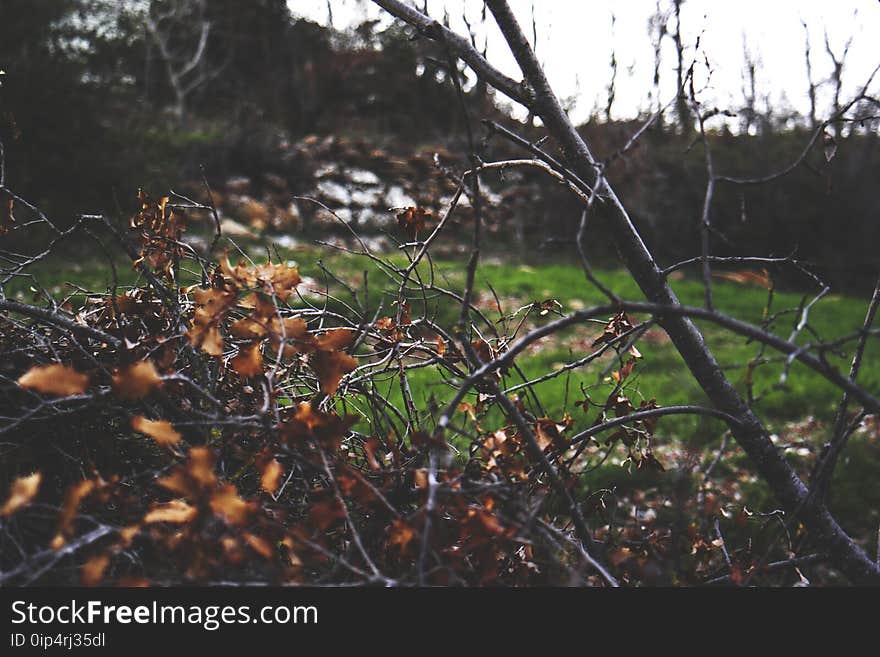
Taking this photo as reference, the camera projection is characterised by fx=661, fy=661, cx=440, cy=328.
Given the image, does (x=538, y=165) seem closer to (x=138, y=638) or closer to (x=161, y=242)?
(x=161, y=242)

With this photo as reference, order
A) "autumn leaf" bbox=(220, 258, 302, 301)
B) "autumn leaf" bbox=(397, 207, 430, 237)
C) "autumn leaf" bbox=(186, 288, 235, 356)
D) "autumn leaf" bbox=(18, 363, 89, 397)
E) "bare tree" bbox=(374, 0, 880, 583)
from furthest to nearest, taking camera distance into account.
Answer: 1. "autumn leaf" bbox=(397, 207, 430, 237)
2. "bare tree" bbox=(374, 0, 880, 583)
3. "autumn leaf" bbox=(220, 258, 302, 301)
4. "autumn leaf" bbox=(186, 288, 235, 356)
5. "autumn leaf" bbox=(18, 363, 89, 397)

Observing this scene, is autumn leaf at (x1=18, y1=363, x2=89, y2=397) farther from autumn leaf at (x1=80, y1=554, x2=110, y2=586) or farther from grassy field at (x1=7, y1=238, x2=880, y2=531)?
grassy field at (x1=7, y1=238, x2=880, y2=531)

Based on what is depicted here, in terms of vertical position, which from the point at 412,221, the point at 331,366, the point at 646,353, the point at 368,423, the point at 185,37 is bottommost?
the point at 646,353

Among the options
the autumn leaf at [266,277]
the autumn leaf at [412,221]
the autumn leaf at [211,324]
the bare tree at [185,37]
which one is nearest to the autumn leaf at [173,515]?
the autumn leaf at [211,324]

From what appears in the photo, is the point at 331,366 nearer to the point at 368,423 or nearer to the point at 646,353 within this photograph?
the point at 368,423

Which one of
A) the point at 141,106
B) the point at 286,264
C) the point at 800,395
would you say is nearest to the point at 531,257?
the point at 800,395

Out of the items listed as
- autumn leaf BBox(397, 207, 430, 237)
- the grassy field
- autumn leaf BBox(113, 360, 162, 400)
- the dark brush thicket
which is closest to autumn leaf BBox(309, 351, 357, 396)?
the dark brush thicket

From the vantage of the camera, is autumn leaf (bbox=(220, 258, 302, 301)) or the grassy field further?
the grassy field

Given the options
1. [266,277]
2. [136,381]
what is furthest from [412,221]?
[136,381]

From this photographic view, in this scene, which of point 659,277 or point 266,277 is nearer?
point 266,277

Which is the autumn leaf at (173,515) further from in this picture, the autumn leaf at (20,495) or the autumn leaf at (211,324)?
the autumn leaf at (211,324)

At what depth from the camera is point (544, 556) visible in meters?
1.52

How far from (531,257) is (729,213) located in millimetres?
4051

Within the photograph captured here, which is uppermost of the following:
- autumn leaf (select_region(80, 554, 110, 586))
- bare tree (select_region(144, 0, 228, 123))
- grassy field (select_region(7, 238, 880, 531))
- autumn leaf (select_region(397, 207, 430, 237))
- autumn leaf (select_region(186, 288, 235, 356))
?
bare tree (select_region(144, 0, 228, 123))
